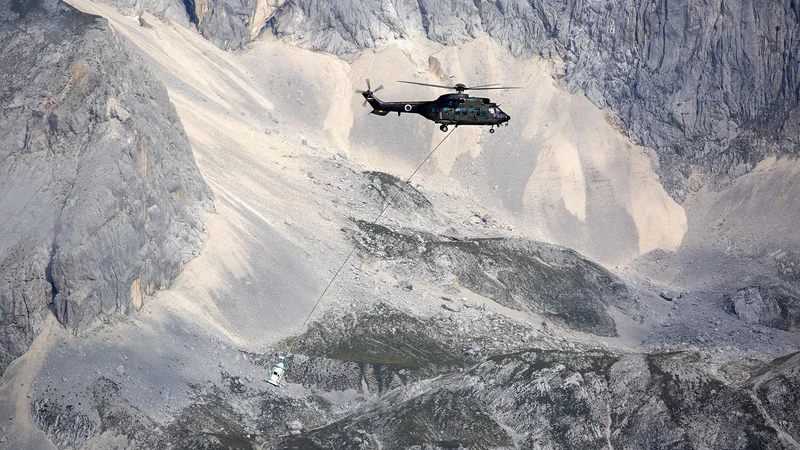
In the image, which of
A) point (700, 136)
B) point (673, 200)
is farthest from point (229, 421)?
point (700, 136)

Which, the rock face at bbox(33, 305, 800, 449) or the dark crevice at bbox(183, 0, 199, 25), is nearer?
the rock face at bbox(33, 305, 800, 449)

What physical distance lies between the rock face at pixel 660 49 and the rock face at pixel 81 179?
208ft

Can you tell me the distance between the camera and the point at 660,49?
178 m

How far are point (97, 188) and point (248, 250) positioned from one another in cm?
1975

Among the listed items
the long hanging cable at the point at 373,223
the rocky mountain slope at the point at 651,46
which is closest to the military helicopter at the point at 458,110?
the long hanging cable at the point at 373,223

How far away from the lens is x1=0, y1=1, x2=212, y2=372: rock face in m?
106

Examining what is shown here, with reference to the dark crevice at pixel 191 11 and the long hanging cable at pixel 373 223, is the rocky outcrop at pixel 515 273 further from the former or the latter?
the dark crevice at pixel 191 11

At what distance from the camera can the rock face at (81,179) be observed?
4190 inches

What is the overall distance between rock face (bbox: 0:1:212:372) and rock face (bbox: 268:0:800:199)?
63.4 metres

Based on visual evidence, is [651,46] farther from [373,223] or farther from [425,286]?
[425,286]

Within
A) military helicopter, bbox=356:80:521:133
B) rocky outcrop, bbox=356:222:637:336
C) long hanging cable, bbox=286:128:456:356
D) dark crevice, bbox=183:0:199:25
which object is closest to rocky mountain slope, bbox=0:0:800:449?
rocky outcrop, bbox=356:222:637:336

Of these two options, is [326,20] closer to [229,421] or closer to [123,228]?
[123,228]

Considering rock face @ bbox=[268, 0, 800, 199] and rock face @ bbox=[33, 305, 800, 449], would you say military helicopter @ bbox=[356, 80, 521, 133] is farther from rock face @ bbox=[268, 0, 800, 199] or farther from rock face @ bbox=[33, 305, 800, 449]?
rock face @ bbox=[268, 0, 800, 199]

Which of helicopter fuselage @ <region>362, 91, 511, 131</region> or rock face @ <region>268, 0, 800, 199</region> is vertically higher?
helicopter fuselage @ <region>362, 91, 511, 131</region>
